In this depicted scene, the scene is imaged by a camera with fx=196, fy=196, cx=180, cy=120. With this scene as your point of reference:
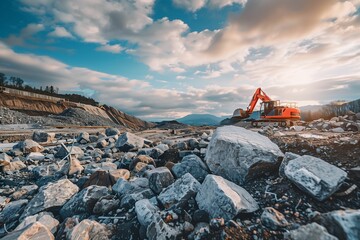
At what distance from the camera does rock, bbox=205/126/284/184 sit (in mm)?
2609

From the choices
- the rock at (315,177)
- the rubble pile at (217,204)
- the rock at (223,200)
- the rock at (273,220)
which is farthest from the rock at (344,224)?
the rock at (223,200)

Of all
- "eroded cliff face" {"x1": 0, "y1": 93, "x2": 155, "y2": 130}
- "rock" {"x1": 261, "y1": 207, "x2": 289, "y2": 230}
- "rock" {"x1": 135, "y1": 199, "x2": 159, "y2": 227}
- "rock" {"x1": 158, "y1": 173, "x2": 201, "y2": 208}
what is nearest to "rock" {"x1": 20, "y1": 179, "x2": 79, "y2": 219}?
"rock" {"x1": 135, "y1": 199, "x2": 159, "y2": 227}

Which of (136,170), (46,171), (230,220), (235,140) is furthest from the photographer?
(46,171)

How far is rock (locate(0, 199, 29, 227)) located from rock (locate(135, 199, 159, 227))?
1.96m

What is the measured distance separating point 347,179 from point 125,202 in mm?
2646

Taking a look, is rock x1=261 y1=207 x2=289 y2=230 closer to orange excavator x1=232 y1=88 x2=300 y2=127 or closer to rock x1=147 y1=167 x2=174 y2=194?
rock x1=147 y1=167 x2=174 y2=194

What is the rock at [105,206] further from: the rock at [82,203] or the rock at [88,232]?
the rock at [88,232]

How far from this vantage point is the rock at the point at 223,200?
1.91m

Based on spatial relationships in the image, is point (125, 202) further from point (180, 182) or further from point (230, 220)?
point (230, 220)

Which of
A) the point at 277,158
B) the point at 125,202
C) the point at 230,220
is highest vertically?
the point at 277,158

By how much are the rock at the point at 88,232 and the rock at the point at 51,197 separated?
3.44 feet

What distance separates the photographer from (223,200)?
1.96 metres

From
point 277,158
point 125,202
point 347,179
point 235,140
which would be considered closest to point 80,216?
point 125,202

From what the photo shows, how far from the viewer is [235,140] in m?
2.87
